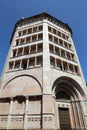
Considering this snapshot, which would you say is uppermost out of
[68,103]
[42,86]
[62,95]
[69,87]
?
[69,87]

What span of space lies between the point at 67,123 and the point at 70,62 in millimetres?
7989

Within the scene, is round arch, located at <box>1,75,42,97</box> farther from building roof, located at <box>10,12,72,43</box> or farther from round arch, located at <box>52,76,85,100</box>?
building roof, located at <box>10,12,72,43</box>

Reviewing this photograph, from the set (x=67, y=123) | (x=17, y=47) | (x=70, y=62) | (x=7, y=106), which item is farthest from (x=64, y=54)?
(x=7, y=106)

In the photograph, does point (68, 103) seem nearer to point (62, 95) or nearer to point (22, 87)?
point (62, 95)

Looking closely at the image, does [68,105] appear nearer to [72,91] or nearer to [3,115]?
[72,91]

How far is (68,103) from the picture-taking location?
50.5 feet

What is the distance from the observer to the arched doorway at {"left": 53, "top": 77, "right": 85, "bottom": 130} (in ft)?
45.4

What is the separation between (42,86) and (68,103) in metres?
4.40

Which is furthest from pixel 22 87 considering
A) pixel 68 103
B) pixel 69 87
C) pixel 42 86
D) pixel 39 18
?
pixel 39 18

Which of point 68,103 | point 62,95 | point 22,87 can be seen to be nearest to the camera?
point 22,87

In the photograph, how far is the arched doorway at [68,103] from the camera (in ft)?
45.4

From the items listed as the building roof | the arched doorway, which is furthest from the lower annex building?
the building roof

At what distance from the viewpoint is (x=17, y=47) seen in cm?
1923

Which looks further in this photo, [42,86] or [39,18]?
[39,18]
